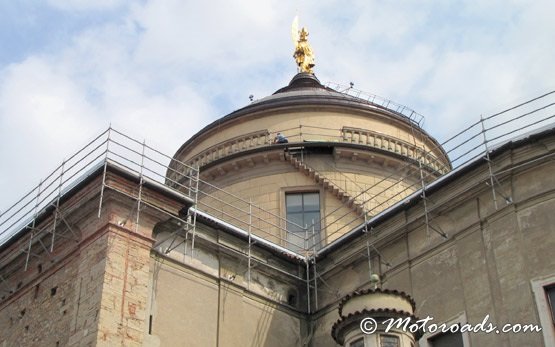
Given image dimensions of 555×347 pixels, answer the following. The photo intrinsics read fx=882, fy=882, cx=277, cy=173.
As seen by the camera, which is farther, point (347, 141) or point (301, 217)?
point (347, 141)

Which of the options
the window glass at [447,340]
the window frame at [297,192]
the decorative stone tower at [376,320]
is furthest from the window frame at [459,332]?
the window frame at [297,192]

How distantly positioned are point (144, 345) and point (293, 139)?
11.7m

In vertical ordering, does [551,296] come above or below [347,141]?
below

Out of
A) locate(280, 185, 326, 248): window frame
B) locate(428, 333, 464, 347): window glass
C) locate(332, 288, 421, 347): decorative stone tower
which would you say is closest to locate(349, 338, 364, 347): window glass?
locate(332, 288, 421, 347): decorative stone tower

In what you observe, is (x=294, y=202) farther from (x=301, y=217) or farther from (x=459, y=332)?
(x=459, y=332)

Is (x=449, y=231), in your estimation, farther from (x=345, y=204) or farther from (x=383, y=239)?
(x=345, y=204)

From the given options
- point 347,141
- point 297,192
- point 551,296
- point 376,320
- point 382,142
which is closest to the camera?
point 551,296

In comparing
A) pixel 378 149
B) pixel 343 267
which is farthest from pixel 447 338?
pixel 378 149

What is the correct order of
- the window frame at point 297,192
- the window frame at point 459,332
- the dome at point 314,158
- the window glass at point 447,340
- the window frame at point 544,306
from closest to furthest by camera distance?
the window frame at point 544,306 → the window frame at point 459,332 → the window glass at point 447,340 → the window frame at point 297,192 → the dome at point 314,158

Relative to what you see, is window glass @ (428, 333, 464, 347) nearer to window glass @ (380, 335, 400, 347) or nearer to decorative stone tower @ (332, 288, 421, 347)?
decorative stone tower @ (332, 288, 421, 347)

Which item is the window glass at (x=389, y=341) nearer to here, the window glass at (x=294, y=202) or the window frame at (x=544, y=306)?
the window frame at (x=544, y=306)

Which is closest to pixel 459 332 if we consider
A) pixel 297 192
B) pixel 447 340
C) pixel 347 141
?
pixel 447 340

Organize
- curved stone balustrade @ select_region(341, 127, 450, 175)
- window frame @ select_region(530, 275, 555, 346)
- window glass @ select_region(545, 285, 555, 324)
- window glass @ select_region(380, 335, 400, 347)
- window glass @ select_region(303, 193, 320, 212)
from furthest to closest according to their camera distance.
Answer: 1. curved stone balustrade @ select_region(341, 127, 450, 175)
2. window glass @ select_region(303, 193, 320, 212)
3. window glass @ select_region(380, 335, 400, 347)
4. window glass @ select_region(545, 285, 555, 324)
5. window frame @ select_region(530, 275, 555, 346)

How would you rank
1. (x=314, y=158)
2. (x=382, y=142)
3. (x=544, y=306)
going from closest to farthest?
1. (x=544, y=306)
2. (x=314, y=158)
3. (x=382, y=142)
